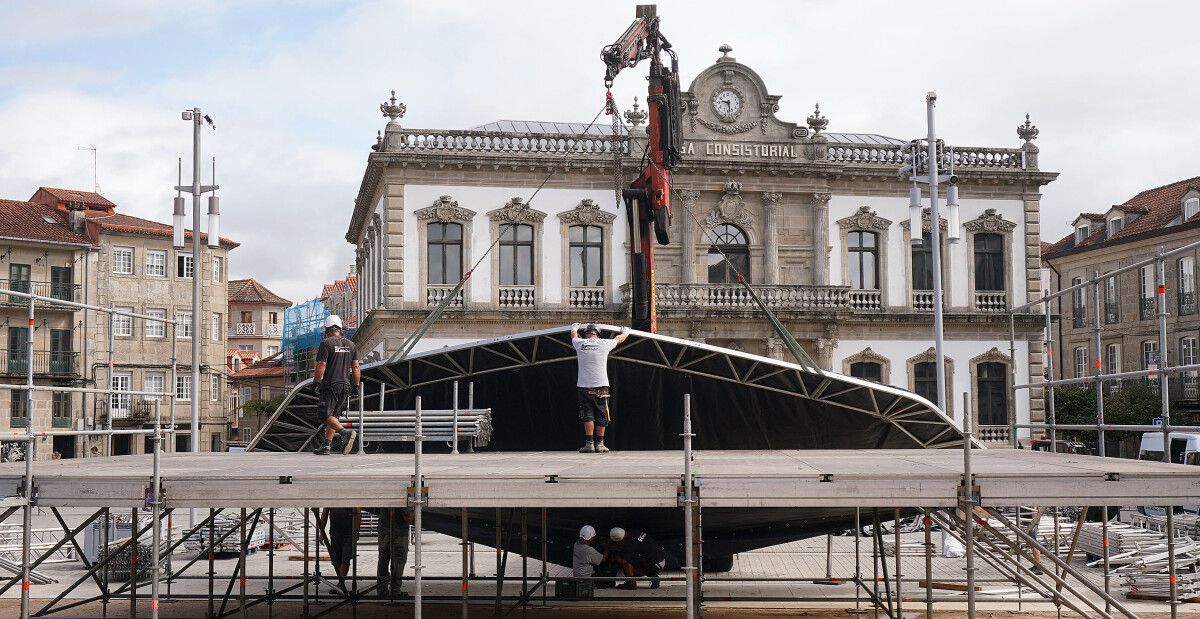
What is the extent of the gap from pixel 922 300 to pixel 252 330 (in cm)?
7137

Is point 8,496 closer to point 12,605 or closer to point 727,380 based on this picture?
point 12,605

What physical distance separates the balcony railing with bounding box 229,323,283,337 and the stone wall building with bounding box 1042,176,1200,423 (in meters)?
62.5

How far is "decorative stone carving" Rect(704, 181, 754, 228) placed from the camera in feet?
138

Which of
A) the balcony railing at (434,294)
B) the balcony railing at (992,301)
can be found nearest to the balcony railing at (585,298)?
the balcony railing at (434,294)

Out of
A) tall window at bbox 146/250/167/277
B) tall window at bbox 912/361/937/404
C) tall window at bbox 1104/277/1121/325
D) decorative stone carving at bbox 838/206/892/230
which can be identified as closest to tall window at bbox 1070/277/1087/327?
tall window at bbox 1104/277/1121/325

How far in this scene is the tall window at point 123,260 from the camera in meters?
60.2

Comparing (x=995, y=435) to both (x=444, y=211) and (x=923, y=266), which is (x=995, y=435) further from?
(x=444, y=211)

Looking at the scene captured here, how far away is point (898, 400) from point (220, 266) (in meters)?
53.5

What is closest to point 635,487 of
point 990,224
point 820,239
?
point 820,239

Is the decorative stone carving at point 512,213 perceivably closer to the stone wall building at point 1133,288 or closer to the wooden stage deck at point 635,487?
the stone wall building at point 1133,288

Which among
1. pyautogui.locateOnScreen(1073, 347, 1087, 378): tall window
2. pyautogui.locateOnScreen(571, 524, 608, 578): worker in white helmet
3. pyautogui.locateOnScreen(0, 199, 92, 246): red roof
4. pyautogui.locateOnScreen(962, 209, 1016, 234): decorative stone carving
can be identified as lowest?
pyautogui.locateOnScreen(571, 524, 608, 578): worker in white helmet

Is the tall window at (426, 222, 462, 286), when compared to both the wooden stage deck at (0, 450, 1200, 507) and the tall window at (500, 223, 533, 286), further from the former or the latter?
the wooden stage deck at (0, 450, 1200, 507)

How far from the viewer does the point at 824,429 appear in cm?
1930

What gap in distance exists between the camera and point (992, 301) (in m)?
43.5
